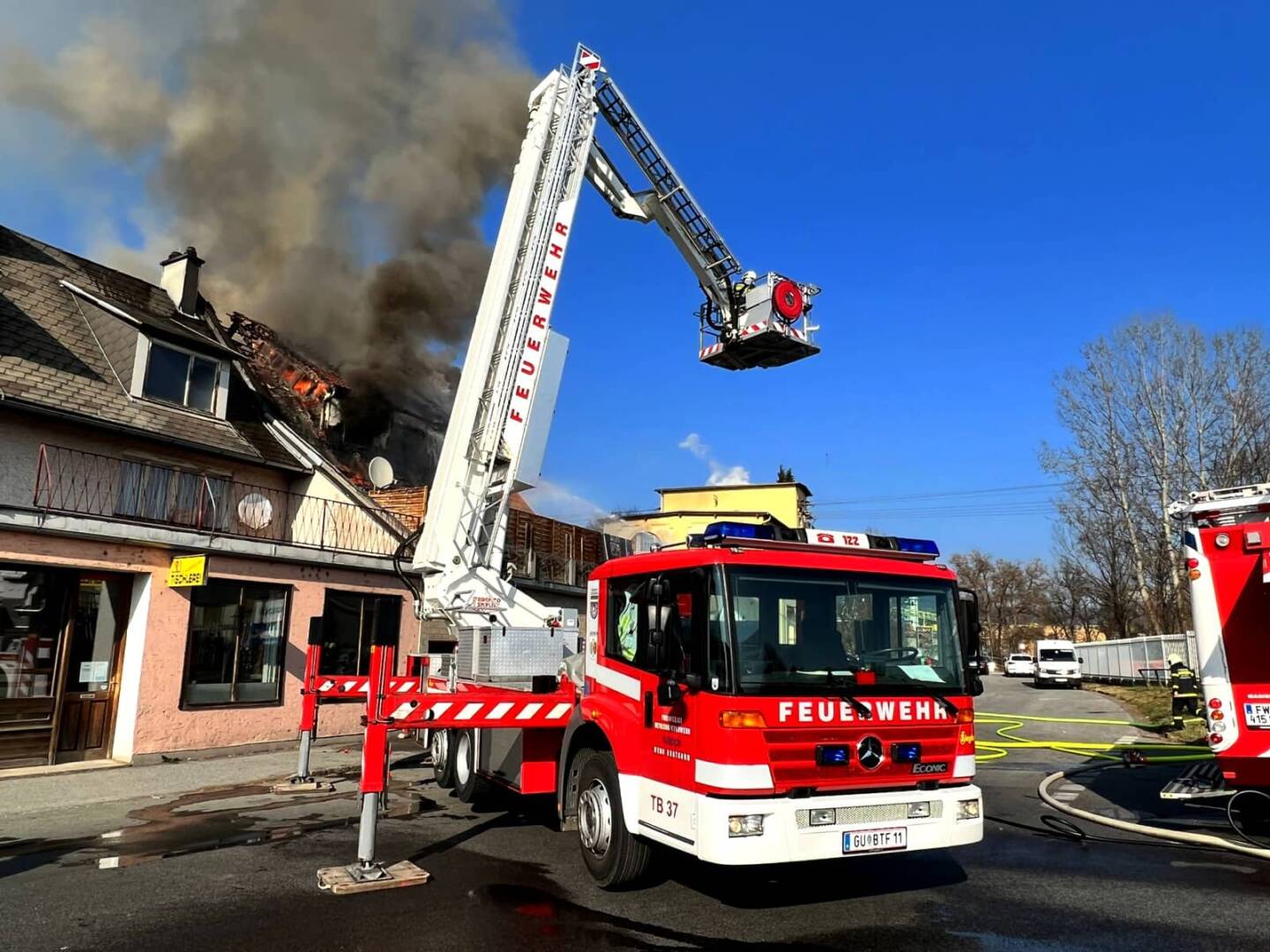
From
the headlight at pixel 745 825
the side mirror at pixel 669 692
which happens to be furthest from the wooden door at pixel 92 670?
the headlight at pixel 745 825

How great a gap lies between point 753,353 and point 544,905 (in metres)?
9.97

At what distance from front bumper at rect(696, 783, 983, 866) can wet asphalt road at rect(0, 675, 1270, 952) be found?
18.1 inches

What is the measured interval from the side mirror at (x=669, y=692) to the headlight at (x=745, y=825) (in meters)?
0.82

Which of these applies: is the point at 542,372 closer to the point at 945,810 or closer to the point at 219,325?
the point at 945,810

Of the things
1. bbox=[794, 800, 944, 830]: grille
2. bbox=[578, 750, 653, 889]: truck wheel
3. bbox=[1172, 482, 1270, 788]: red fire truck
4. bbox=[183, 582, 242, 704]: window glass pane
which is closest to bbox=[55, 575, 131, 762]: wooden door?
bbox=[183, 582, 242, 704]: window glass pane

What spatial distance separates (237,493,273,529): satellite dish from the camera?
51.1 feet

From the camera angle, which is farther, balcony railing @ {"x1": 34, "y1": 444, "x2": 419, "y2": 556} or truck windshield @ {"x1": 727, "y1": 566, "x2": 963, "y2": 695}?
balcony railing @ {"x1": 34, "y1": 444, "x2": 419, "y2": 556}

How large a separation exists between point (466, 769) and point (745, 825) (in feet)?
16.2

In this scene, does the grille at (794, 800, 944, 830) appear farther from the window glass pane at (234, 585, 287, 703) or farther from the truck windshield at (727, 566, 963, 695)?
the window glass pane at (234, 585, 287, 703)

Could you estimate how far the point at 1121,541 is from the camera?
36.2m

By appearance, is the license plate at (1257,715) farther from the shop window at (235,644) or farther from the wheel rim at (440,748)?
the shop window at (235,644)

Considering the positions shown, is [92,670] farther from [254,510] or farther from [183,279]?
[183,279]

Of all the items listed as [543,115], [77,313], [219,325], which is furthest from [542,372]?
[219,325]

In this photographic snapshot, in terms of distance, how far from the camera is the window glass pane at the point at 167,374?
1538 cm
